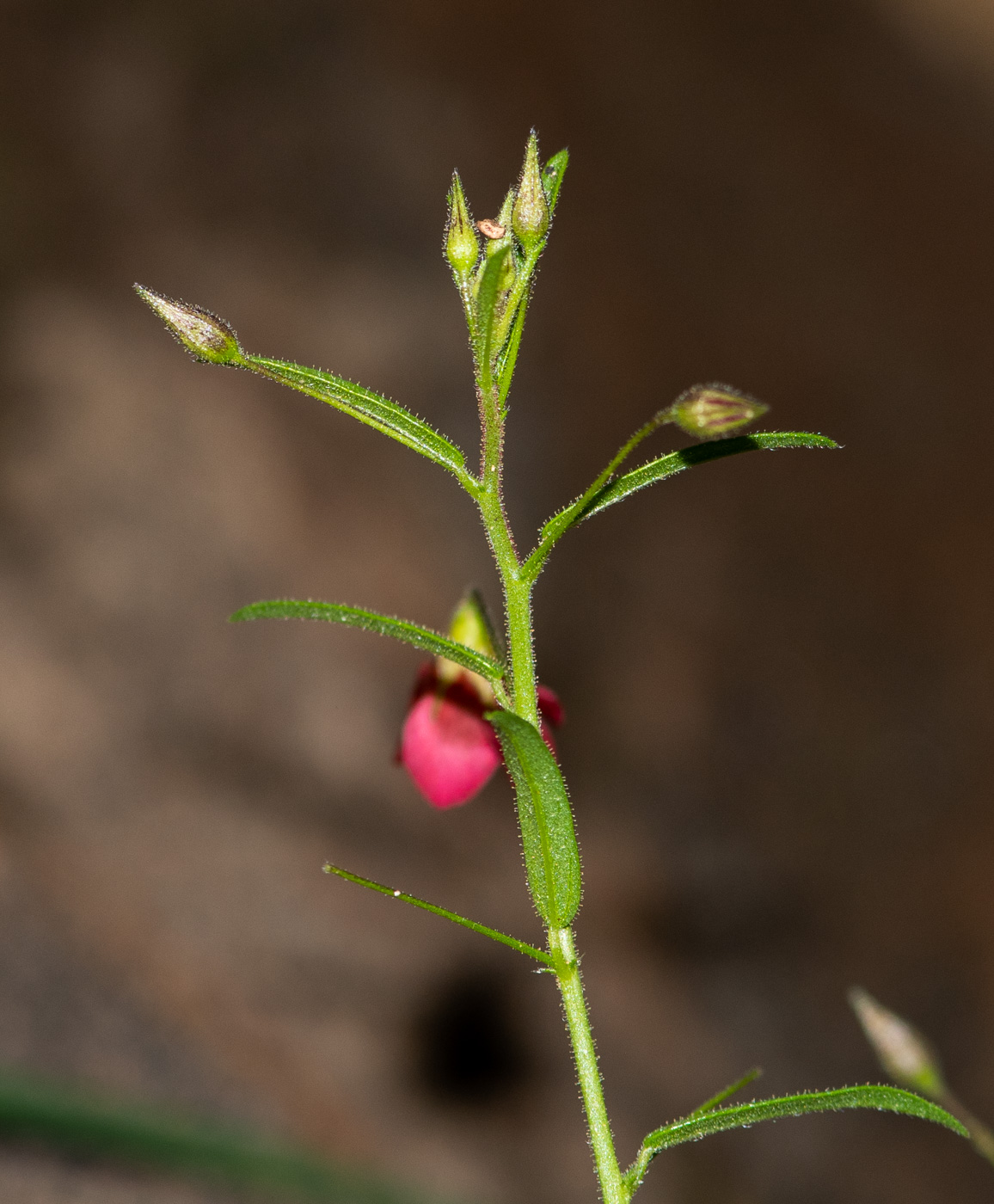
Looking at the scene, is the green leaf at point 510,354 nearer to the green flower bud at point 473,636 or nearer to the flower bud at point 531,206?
the flower bud at point 531,206

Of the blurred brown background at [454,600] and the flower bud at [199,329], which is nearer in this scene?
the flower bud at [199,329]

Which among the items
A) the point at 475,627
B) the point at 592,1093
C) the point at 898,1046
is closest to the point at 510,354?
the point at 475,627

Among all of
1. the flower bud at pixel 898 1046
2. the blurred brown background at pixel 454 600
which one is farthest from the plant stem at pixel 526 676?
the blurred brown background at pixel 454 600

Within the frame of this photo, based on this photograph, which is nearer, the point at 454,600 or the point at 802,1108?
the point at 802,1108

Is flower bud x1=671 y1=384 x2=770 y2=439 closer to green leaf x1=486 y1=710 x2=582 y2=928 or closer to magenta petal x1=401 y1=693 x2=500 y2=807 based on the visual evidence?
green leaf x1=486 y1=710 x2=582 y2=928

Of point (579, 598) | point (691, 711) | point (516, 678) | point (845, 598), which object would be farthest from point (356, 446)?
point (516, 678)

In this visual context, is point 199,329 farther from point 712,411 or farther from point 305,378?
point 712,411
